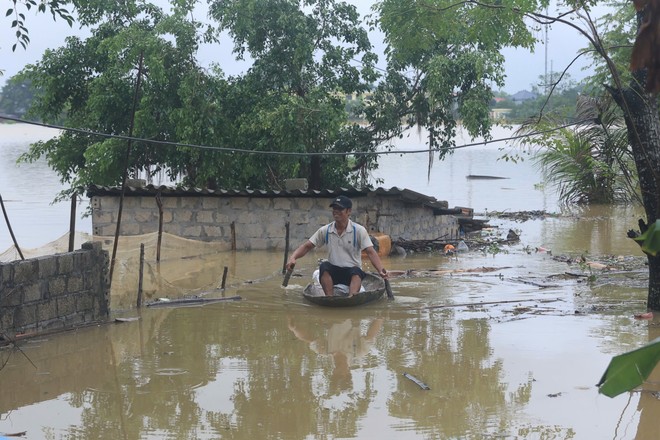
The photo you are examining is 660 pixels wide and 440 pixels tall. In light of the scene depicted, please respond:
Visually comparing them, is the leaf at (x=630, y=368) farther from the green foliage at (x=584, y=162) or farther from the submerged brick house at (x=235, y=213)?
the green foliage at (x=584, y=162)

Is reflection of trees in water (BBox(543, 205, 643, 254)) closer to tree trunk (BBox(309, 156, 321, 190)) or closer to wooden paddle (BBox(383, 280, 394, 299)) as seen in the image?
tree trunk (BBox(309, 156, 321, 190))

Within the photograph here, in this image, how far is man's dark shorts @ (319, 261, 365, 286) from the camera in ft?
37.9

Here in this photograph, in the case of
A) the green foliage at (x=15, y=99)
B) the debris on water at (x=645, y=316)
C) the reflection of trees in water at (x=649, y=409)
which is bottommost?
the reflection of trees in water at (x=649, y=409)

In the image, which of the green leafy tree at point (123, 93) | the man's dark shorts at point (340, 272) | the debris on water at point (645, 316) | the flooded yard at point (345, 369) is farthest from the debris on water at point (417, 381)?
the green leafy tree at point (123, 93)

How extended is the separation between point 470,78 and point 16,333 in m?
13.8

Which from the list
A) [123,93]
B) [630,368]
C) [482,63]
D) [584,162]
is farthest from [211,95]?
[630,368]

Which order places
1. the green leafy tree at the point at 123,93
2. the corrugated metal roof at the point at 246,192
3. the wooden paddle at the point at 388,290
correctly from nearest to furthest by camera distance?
the wooden paddle at the point at 388,290
the corrugated metal roof at the point at 246,192
the green leafy tree at the point at 123,93

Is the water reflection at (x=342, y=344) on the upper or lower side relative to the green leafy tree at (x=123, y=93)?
lower

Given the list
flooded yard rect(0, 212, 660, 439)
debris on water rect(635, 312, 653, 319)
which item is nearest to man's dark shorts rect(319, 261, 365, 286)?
flooded yard rect(0, 212, 660, 439)

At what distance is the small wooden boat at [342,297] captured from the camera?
11.2 m

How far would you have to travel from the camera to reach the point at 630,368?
3348mm

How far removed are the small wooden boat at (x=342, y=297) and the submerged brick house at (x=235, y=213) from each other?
550 cm

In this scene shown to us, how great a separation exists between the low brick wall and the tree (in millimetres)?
5913

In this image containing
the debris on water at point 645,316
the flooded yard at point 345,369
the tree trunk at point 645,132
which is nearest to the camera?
the flooded yard at point 345,369
